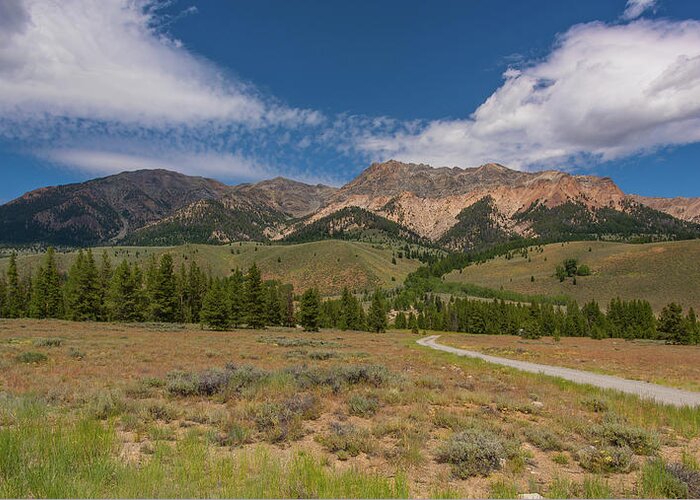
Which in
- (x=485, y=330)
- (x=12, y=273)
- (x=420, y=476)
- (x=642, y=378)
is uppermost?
(x=12, y=273)

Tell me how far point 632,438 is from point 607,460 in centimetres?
249

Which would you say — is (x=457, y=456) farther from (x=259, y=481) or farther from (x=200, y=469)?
(x=200, y=469)

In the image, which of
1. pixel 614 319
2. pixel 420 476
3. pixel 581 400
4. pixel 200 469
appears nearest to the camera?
pixel 200 469

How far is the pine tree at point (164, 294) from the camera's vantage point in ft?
242

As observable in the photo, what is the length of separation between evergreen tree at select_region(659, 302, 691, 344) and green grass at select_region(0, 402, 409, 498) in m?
107

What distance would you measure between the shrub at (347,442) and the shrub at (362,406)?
7.52 feet

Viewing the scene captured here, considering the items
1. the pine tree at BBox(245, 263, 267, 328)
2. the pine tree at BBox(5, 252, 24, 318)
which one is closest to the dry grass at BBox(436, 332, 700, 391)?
the pine tree at BBox(245, 263, 267, 328)

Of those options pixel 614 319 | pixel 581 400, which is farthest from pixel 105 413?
pixel 614 319

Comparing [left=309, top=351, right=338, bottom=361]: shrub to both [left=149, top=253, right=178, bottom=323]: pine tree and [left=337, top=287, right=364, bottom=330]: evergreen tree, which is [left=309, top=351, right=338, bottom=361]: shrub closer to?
[left=149, top=253, right=178, bottom=323]: pine tree

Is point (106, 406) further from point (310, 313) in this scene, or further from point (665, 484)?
point (310, 313)

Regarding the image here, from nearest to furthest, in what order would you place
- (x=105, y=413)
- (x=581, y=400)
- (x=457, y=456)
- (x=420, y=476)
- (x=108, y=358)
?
(x=420, y=476)
(x=457, y=456)
(x=105, y=413)
(x=581, y=400)
(x=108, y=358)

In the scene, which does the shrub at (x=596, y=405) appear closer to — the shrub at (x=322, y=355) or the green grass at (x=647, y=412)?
the green grass at (x=647, y=412)

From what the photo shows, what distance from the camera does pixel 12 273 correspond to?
83562 millimetres

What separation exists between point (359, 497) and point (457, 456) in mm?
3359
